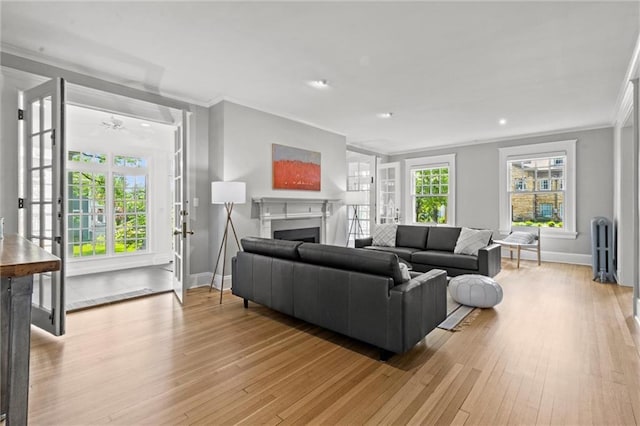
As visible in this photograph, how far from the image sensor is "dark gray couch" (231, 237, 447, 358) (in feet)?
7.45

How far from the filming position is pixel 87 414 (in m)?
1.77

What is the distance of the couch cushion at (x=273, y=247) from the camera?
3.03 m

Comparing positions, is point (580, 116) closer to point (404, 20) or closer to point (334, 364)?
point (404, 20)

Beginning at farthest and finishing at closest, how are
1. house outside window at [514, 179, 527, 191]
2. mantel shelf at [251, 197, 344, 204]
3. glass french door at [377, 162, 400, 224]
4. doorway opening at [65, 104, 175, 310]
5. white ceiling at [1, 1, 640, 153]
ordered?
glass french door at [377, 162, 400, 224] < house outside window at [514, 179, 527, 191] < doorway opening at [65, 104, 175, 310] < mantel shelf at [251, 197, 344, 204] < white ceiling at [1, 1, 640, 153]

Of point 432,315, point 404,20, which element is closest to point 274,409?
point 432,315

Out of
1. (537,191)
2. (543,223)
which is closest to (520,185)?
(537,191)

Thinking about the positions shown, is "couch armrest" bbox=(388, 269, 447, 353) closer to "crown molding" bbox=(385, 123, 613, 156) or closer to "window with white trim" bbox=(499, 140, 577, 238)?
"window with white trim" bbox=(499, 140, 577, 238)

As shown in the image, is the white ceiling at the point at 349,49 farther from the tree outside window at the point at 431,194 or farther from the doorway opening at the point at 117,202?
the tree outside window at the point at 431,194

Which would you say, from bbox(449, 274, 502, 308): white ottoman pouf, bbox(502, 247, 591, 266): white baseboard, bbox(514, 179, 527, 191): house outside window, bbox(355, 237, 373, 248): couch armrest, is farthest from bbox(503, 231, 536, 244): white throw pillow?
bbox(449, 274, 502, 308): white ottoman pouf

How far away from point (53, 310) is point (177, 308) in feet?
3.59

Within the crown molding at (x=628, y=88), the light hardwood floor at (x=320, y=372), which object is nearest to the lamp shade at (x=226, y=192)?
the light hardwood floor at (x=320, y=372)

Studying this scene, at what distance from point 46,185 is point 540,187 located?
777 centimetres

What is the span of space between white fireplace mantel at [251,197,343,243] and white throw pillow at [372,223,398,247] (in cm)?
94

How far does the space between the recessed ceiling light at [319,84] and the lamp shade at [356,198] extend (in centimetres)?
269
